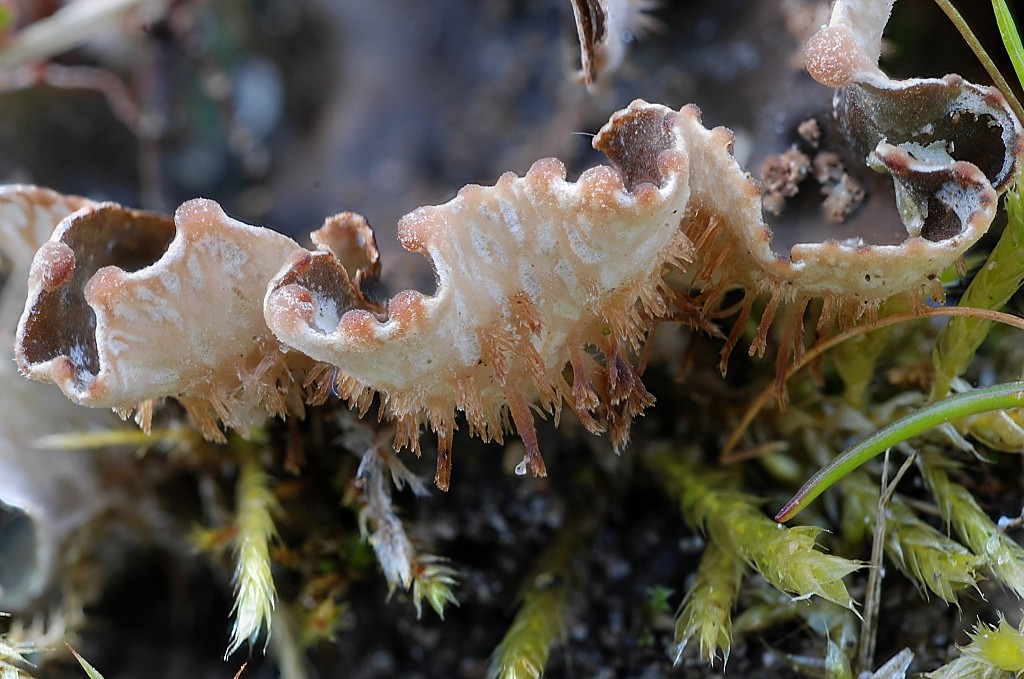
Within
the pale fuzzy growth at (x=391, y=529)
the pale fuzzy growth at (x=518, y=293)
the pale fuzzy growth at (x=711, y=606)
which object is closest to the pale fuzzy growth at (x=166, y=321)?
the pale fuzzy growth at (x=518, y=293)

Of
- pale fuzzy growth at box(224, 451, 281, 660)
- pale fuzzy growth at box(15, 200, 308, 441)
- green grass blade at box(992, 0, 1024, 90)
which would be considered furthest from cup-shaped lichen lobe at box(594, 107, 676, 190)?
pale fuzzy growth at box(224, 451, 281, 660)

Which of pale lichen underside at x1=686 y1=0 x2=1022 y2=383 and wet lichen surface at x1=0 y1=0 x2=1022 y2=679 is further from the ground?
pale lichen underside at x1=686 y1=0 x2=1022 y2=383

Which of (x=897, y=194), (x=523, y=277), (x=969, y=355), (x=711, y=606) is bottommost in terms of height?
(x=711, y=606)

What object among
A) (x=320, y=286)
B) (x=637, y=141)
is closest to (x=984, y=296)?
(x=637, y=141)

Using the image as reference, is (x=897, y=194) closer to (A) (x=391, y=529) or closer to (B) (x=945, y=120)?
(B) (x=945, y=120)

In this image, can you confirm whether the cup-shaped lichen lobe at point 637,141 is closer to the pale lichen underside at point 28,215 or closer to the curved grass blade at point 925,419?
the curved grass blade at point 925,419

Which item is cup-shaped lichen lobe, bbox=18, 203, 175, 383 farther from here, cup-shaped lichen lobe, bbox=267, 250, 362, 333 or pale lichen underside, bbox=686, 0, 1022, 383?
pale lichen underside, bbox=686, 0, 1022, 383
